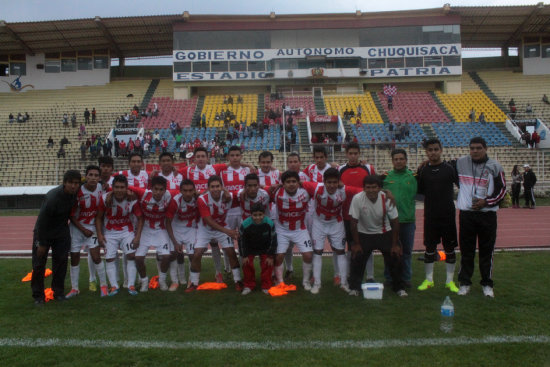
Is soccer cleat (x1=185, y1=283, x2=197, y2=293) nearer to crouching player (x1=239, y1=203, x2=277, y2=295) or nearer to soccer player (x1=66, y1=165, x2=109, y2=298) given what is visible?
crouching player (x1=239, y1=203, x2=277, y2=295)

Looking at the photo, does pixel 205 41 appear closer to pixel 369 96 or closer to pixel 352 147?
pixel 369 96

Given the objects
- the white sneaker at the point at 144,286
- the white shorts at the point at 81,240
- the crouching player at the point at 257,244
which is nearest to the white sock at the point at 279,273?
the crouching player at the point at 257,244

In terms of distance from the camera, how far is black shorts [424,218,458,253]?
5.73 metres

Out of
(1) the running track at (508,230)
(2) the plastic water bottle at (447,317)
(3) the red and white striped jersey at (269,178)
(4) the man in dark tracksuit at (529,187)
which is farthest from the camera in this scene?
(4) the man in dark tracksuit at (529,187)

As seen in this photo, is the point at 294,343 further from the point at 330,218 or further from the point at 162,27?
the point at 162,27

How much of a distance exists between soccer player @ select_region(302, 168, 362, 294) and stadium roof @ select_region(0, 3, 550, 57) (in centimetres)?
3212

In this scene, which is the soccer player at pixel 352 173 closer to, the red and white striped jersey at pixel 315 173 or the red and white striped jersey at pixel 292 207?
the red and white striped jersey at pixel 315 173

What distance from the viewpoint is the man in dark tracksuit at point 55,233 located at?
5.53 metres

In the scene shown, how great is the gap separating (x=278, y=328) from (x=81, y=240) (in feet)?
Answer: 11.0

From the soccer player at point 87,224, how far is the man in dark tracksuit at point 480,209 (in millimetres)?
4969

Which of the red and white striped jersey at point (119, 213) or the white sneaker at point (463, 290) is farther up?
the red and white striped jersey at point (119, 213)

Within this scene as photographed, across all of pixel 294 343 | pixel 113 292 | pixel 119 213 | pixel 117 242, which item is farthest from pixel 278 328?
pixel 119 213

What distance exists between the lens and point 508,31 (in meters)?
36.8

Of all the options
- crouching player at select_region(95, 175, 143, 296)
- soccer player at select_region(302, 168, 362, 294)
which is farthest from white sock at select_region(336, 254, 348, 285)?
crouching player at select_region(95, 175, 143, 296)
